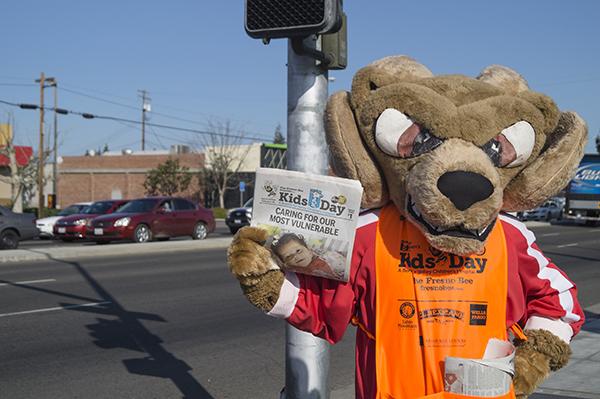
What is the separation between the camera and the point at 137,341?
768 cm

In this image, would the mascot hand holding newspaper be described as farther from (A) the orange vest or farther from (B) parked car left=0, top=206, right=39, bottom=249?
(B) parked car left=0, top=206, right=39, bottom=249

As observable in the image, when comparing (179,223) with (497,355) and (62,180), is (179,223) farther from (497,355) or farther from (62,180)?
(62,180)

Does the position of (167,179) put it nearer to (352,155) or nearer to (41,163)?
(41,163)

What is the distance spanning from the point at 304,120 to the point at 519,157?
1.00 m

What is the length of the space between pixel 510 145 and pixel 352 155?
0.58 metres

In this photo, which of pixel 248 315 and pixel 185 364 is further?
pixel 248 315

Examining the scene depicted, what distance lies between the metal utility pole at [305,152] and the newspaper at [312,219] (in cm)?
77

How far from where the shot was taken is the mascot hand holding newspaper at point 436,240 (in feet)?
8.13

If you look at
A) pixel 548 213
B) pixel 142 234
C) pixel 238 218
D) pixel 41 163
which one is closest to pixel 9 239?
pixel 142 234

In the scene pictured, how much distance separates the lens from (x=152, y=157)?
5525cm

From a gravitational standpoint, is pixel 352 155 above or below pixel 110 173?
below

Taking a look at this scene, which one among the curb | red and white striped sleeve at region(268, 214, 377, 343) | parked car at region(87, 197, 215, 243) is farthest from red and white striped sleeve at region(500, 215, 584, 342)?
parked car at region(87, 197, 215, 243)

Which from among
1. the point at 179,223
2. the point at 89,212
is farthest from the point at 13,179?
the point at 179,223

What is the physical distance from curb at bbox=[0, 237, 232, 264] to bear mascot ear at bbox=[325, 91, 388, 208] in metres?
14.9
